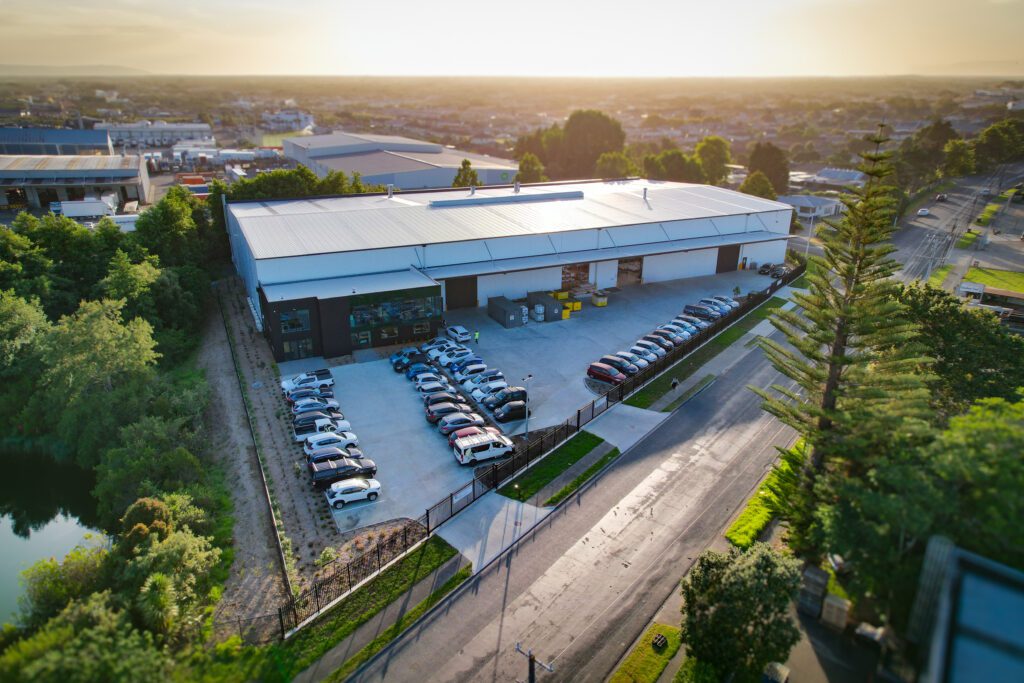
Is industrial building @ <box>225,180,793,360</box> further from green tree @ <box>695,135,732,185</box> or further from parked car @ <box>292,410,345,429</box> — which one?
green tree @ <box>695,135,732,185</box>

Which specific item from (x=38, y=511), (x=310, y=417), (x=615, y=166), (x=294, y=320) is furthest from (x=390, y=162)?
(x=38, y=511)

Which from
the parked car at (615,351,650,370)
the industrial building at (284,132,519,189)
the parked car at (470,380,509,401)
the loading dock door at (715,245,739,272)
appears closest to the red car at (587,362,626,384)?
the parked car at (615,351,650,370)

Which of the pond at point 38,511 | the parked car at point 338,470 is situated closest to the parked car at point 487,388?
the parked car at point 338,470

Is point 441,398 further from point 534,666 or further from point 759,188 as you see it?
point 759,188

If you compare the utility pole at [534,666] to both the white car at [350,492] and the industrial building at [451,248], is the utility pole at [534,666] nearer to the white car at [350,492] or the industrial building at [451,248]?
the white car at [350,492]

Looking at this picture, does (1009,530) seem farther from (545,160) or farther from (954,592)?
(545,160)

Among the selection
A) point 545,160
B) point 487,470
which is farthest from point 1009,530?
point 545,160
